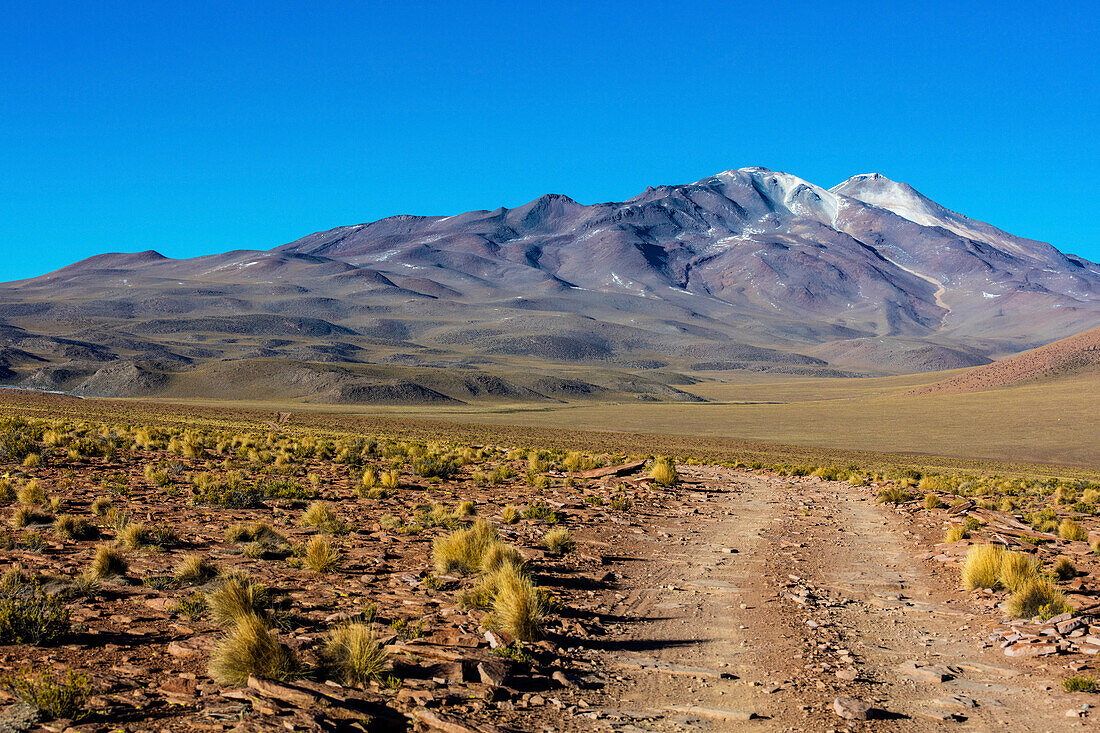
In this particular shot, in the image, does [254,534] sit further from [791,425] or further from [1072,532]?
[791,425]

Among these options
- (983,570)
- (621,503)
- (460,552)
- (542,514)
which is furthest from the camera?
(621,503)

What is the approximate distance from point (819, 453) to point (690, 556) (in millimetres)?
38126

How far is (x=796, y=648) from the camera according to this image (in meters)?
7.89

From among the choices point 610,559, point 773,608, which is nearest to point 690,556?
point 610,559

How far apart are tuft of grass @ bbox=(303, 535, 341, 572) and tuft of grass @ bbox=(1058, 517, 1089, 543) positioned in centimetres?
1256

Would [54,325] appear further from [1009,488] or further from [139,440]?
[1009,488]

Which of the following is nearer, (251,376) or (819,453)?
(819,453)

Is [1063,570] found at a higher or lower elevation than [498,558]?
lower

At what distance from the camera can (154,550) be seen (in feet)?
36.2

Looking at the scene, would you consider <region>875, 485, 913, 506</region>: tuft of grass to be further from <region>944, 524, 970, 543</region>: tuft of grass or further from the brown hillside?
the brown hillside

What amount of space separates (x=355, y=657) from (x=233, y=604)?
1.86 meters

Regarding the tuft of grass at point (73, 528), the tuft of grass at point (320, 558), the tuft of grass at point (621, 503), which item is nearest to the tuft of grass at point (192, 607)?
the tuft of grass at point (320, 558)

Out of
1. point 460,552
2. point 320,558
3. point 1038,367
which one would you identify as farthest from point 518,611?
point 1038,367

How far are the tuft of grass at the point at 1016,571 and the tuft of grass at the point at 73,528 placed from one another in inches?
479
